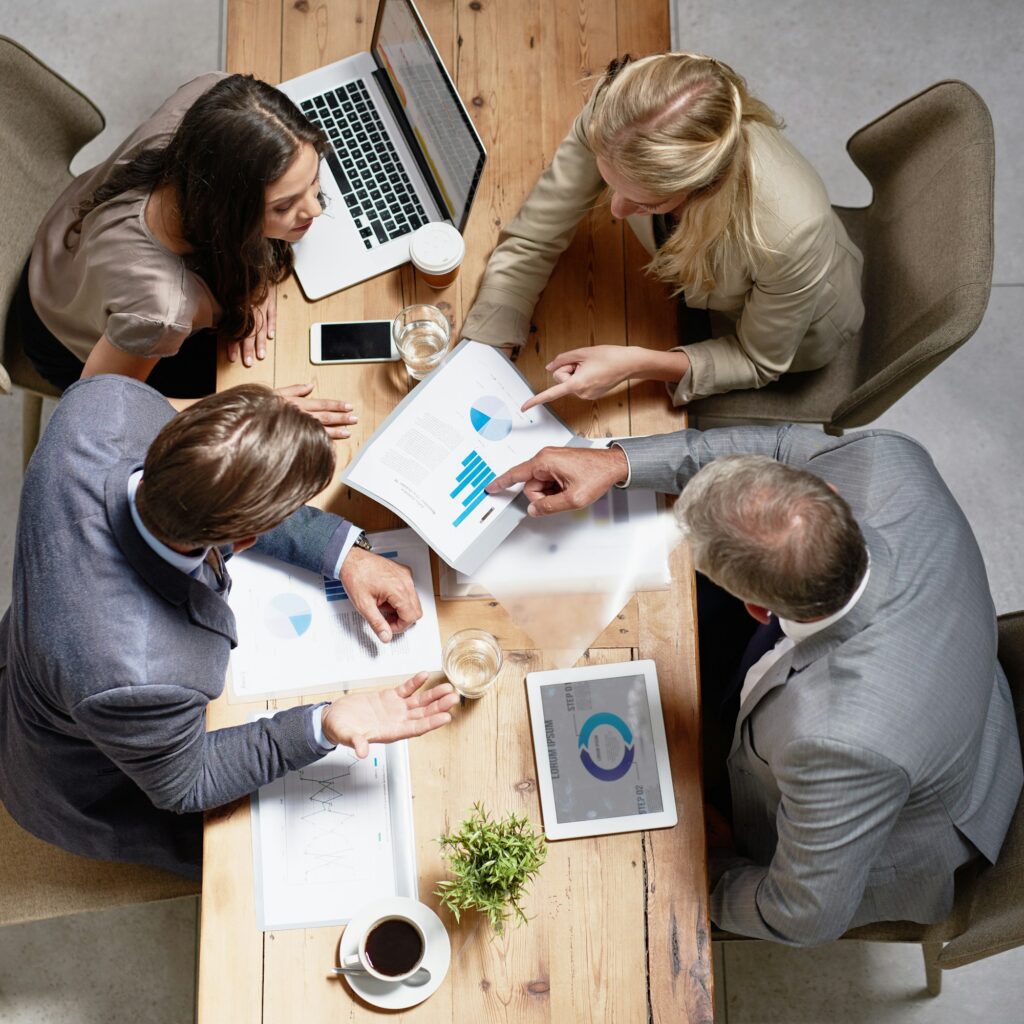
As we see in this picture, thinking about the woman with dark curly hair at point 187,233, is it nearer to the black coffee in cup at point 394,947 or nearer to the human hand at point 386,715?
the human hand at point 386,715

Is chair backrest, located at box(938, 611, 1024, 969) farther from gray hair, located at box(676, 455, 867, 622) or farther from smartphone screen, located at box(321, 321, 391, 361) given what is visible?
smartphone screen, located at box(321, 321, 391, 361)

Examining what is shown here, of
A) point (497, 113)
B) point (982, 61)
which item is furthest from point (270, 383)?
point (982, 61)

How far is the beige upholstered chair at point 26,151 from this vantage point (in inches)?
70.2

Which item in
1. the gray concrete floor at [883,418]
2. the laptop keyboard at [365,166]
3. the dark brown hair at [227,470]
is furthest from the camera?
the gray concrete floor at [883,418]

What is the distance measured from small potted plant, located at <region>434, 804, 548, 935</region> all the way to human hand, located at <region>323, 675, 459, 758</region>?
6.2 inches

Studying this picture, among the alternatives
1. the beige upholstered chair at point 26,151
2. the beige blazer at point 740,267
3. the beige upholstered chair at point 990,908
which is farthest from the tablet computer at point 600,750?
the beige upholstered chair at point 26,151

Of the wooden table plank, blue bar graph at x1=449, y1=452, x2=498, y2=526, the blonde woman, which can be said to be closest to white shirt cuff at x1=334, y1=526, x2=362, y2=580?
blue bar graph at x1=449, y1=452, x2=498, y2=526

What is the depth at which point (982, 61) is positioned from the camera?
9.53 feet

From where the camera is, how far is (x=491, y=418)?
1706mm

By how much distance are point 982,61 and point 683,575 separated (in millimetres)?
2204

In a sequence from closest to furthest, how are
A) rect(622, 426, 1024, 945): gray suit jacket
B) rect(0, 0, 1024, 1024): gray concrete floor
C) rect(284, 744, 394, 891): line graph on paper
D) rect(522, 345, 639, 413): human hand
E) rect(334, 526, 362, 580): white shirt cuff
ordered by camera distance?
rect(622, 426, 1024, 945): gray suit jacket < rect(284, 744, 394, 891): line graph on paper < rect(334, 526, 362, 580): white shirt cuff < rect(522, 345, 639, 413): human hand < rect(0, 0, 1024, 1024): gray concrete floor

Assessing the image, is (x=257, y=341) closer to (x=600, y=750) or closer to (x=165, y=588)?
(x=165, y=588)

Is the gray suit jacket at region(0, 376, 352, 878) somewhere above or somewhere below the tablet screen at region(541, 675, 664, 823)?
above

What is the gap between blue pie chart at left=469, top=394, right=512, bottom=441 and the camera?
1.70 m
